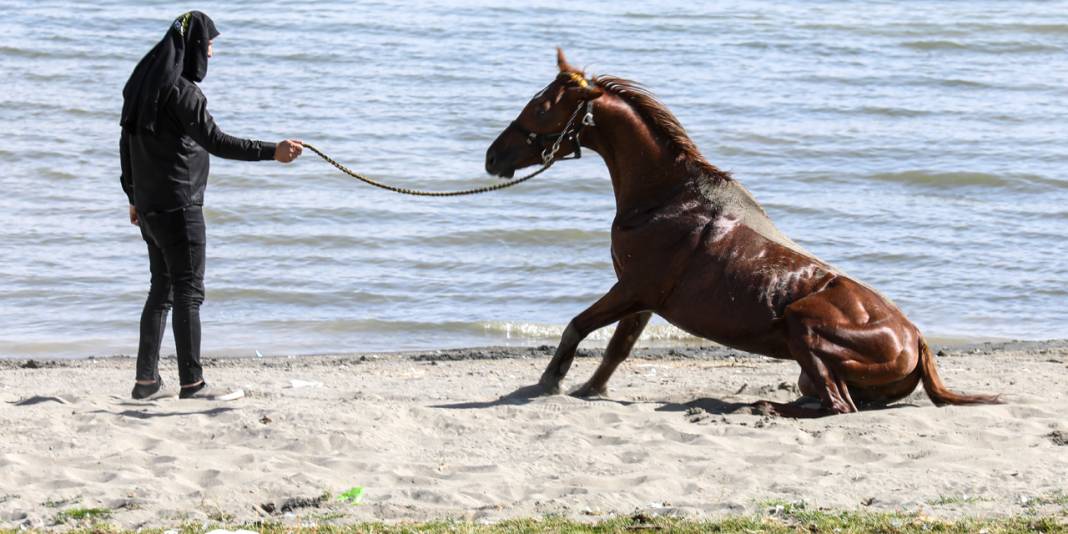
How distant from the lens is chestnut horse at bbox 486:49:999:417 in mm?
7277

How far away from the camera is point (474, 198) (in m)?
15.4

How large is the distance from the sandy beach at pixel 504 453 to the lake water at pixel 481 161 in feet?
9.90

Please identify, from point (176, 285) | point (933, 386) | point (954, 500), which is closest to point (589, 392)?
point (933, 386)

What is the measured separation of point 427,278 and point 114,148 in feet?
20.2

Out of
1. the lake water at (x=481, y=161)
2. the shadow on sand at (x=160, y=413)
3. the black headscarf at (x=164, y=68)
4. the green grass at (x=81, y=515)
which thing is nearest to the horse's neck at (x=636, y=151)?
the black headscarf at (x=164, y=68)

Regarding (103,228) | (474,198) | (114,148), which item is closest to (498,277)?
(474,198)

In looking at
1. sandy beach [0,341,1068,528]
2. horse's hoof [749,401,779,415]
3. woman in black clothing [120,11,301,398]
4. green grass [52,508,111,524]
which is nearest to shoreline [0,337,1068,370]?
sandy beach [0,341,1068,528]

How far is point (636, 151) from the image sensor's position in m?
7.64

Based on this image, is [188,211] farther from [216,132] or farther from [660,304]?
[660,304]

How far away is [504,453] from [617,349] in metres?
1.42

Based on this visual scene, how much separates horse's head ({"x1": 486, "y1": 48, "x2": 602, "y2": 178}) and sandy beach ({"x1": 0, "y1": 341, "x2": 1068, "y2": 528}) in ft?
4.16

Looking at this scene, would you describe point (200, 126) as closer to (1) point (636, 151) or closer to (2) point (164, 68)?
(2) point (164, 68)

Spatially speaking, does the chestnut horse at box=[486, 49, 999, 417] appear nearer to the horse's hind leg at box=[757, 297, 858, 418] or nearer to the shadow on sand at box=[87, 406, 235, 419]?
the horse's hind leg at box=[757, 297, 858, 418]

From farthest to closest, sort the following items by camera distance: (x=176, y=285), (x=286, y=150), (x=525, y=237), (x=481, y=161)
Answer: (x=481, y=161)
(x=525, y=237)
(x=176, y=285)
(x=286, y=150)
